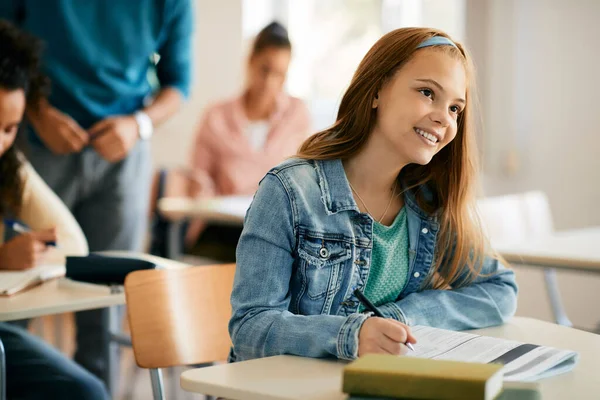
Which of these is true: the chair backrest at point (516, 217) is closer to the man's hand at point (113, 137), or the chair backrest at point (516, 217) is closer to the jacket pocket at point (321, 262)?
the man's hand at point (113, 137)

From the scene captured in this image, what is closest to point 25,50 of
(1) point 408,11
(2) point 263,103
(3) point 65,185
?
(3) point 65,185

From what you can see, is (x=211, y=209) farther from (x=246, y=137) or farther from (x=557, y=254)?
(x=557, y=254)

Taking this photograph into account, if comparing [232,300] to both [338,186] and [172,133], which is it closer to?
[338,186]

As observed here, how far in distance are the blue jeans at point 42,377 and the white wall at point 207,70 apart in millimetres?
3095

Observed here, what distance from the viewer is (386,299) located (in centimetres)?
149

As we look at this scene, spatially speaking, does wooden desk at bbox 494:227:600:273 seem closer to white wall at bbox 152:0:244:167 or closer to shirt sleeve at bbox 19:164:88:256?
shirt sleeve at bbox 19:164:88:256

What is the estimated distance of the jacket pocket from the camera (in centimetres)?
135

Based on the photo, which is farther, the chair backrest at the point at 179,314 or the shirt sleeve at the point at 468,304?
the chair backrest at the point at 179,314

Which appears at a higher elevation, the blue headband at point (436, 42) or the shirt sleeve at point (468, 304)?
the blue headband at point (436, 42)

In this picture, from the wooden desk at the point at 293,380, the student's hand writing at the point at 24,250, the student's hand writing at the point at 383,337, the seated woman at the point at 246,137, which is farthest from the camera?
the seated woman at the point at 246,137

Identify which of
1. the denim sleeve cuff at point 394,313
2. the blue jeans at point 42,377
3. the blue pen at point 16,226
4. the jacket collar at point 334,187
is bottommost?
the blue jeans at point 42,377

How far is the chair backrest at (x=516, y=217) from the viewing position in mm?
2881

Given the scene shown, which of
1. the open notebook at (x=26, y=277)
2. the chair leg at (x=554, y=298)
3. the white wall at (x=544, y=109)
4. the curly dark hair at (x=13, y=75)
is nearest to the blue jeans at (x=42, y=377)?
the open notebook at (x=26, y=277)

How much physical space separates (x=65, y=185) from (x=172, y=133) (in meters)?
2.46
